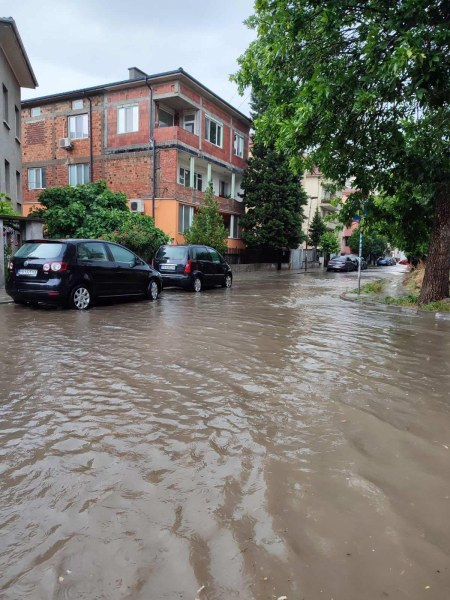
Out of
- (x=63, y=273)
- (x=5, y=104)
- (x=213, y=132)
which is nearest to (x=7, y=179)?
(x=5, y=104)

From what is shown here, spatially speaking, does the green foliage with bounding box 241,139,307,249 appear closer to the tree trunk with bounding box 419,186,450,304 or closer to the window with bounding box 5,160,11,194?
the window with bounding box 5,160,11,194

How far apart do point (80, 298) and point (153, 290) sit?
2.91 meters

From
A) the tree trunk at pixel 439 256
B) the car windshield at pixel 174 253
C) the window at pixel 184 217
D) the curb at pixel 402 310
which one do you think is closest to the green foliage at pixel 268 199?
the window at pixel 184 217

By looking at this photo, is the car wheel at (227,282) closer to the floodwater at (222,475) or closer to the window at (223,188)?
the floodwater at (222,475)

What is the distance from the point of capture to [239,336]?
7.89 metres

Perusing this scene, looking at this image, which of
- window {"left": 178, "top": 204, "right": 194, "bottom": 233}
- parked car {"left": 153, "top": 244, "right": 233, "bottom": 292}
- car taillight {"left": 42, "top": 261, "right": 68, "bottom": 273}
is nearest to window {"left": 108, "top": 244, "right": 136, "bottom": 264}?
car taillight {"left": 42, "top": 261, "right": 68, "bottom": 273}

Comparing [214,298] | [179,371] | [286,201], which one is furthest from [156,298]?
[286,201]

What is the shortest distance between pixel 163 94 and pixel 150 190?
5.21 m

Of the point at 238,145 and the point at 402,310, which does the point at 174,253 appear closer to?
the point at 402,310

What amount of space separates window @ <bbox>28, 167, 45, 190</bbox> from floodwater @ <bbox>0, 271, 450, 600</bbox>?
2656 cm

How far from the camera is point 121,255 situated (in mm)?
11883

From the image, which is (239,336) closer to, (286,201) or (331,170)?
(331,170)

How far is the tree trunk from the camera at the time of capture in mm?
11445

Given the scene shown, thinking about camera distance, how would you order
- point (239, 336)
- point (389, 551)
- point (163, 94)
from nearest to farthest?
point (389, 551) < point (239, 336) < point (163, 94)
